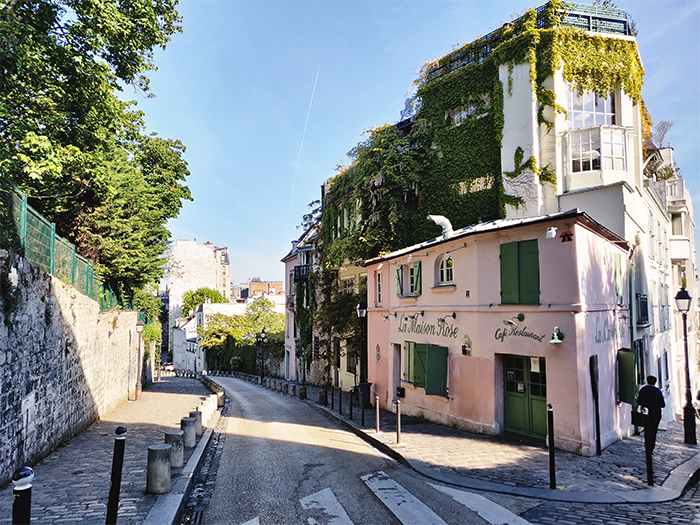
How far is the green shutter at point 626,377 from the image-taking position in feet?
36.8

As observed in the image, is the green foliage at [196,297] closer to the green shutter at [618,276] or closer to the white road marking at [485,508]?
the green shutter at [618,276]

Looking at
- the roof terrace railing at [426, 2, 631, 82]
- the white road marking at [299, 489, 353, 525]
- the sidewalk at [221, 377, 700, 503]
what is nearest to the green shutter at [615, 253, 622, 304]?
the sidewalk at [221, 377, 700, 503]

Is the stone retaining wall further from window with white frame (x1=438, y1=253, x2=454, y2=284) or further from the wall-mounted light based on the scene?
the wall-mounted light

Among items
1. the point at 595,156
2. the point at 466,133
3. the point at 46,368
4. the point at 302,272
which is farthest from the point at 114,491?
the point at 302,272

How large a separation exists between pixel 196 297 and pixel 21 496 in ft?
225

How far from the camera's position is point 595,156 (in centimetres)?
1708

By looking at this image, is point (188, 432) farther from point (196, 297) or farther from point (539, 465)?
point (196, 297)

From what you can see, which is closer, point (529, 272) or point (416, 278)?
point (529, 272)

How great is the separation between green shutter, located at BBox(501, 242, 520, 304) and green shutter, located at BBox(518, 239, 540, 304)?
10cm

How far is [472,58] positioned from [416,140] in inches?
171

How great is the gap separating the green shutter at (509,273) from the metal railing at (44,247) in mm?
10340

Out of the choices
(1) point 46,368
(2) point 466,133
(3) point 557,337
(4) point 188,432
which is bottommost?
(4) point 188,432

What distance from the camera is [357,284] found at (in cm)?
2373

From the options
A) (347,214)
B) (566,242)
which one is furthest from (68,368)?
(347,214)
